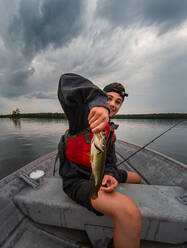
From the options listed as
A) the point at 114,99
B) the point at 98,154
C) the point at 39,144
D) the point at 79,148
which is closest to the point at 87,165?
the point at 79,148

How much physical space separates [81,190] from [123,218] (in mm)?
648

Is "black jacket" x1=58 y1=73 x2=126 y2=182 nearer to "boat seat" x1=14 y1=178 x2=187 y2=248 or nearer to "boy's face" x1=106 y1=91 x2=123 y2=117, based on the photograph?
"boat seat" x1=14 y1=178 x2=187 y2=248

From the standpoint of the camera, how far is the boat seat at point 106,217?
4.82 feet

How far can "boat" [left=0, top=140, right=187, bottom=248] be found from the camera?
150 centimetres

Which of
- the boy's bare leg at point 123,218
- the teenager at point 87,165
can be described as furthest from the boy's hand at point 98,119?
the boy's bare leg at point 123,218

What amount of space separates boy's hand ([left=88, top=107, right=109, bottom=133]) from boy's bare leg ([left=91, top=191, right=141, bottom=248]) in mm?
1073

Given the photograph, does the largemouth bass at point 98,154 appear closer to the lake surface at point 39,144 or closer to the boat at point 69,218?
the boat at point 69,218

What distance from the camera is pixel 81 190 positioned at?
5.17ft

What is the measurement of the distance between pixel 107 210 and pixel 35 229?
1.75 metres

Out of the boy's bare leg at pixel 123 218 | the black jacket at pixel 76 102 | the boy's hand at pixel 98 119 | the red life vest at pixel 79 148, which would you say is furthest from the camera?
the red life vest at pixel 79 148

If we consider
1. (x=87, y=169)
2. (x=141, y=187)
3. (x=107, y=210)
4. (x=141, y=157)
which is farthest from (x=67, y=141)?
(x=141, y=157)

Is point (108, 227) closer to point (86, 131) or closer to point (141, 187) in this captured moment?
point (141, 187)

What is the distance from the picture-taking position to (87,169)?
1923mm

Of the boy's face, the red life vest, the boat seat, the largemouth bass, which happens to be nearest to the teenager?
the red life vest
